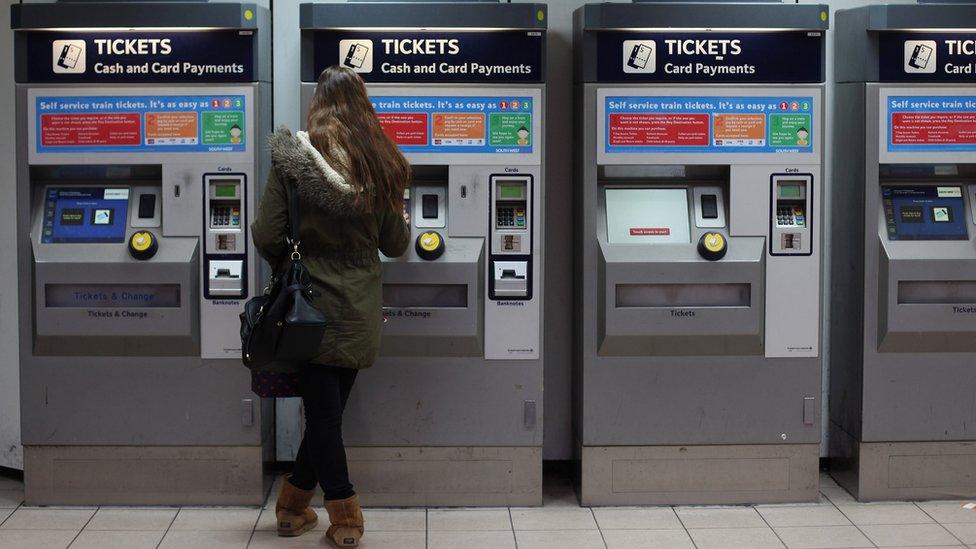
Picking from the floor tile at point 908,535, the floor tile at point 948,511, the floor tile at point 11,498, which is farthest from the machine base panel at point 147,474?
the floor tile at point 948,511

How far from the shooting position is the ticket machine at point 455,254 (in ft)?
14.7

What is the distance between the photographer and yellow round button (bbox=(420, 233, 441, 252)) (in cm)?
448

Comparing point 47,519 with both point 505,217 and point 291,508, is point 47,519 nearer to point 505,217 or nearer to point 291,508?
point 291,508

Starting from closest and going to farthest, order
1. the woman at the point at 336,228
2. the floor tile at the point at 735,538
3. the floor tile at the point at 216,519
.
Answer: the woman at the point at 336,228 < the floor tile at the point at 735,538 < the floor tile at the point at 216,519

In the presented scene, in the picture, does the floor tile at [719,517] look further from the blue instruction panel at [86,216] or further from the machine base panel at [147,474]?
the blue instruction panel at [86,216]

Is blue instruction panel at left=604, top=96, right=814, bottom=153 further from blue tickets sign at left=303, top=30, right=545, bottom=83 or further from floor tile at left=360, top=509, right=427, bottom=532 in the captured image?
floor tile at left=360, top=509, right=427, bottom=532

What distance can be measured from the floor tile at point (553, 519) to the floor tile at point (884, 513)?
1.04 metres

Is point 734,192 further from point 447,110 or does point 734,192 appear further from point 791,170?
point 447,110

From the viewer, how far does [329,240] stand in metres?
4.07

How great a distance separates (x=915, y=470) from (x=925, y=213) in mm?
1046

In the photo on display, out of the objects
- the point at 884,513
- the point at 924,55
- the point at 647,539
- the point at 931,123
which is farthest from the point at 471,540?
the point at 924,55

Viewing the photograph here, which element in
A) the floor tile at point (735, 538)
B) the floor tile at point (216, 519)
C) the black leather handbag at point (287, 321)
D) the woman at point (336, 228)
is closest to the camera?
the black leather handbag at point (287, 321)

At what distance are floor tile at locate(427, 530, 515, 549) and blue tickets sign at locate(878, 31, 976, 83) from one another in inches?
90.8

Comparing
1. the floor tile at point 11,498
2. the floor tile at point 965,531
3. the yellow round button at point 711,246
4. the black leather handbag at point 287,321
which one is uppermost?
the yellow round button at point 711,246
